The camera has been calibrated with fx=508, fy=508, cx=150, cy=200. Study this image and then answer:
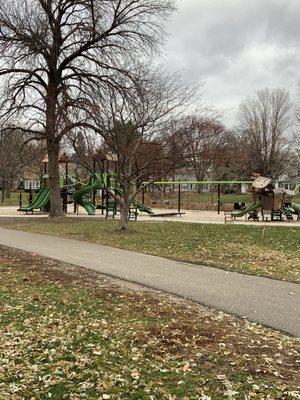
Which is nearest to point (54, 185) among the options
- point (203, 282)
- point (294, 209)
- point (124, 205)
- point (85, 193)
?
point (85, 193)

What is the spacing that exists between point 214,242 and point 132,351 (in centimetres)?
1086

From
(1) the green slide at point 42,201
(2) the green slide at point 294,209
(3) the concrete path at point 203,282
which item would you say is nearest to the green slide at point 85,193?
(1) the green slide at point 42,201

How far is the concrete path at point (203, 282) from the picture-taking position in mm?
7137

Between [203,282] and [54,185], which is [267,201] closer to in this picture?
[54,185]

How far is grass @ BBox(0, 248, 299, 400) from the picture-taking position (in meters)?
4.35

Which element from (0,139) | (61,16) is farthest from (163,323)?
(0,139)

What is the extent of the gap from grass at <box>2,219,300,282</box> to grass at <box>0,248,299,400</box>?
12.5 ft

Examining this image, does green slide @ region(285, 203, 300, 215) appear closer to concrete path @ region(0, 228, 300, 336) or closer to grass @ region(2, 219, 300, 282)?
grass @ region(2, 219, 300, 282)

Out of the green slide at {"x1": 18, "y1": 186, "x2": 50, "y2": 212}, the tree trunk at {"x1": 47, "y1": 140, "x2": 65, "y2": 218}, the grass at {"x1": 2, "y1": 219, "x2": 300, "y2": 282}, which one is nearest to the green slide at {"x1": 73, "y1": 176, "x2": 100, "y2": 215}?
the green slide at {"x1": 18, "y1": 186, "x2": 50, "y2": 212}

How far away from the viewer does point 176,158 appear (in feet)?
59.2

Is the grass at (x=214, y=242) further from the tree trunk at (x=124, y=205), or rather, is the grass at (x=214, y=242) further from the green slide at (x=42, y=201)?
the green slide at (x=42, y=201)

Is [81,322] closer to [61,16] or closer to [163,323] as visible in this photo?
[163,323]

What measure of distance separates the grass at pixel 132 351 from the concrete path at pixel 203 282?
43 cm

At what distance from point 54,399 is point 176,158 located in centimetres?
1432
